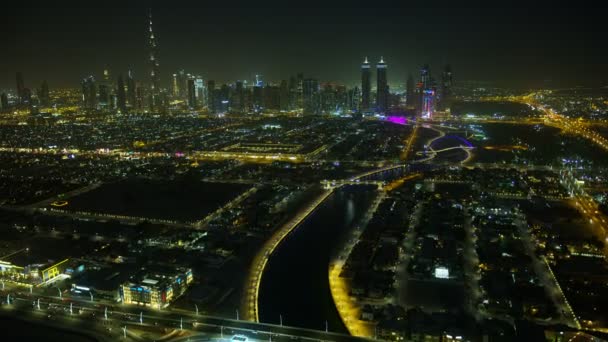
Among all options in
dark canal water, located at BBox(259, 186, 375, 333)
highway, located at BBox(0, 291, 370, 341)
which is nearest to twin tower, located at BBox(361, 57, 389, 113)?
dark canal water, located at BBox(259, 186, 375, 333)

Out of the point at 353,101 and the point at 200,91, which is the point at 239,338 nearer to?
the point at 353,101

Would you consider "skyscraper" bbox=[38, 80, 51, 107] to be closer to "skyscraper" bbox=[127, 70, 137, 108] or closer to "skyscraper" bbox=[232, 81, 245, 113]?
"skyscraper" bbox=[127, 70, 137, 108]

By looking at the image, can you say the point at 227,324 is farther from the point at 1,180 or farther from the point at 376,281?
the point at 1,180

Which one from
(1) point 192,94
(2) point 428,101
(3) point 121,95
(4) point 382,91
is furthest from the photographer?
(1) point 192,94

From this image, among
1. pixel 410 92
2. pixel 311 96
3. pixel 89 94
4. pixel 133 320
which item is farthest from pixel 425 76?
pixel 133 320

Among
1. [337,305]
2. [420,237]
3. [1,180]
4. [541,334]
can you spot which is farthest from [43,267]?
[1,180]

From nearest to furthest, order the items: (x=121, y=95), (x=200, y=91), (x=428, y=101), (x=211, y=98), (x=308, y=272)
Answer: (x=308, y=272), (x=428, y=101), (x=211, y=98), (x=121, y=95), (x=200, y=91)

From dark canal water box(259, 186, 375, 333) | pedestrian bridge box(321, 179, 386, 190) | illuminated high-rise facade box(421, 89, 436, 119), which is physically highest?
illuminated high-rise facade box(421, 89, 436, 119)
